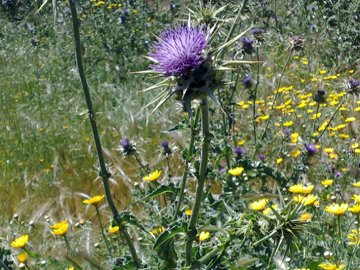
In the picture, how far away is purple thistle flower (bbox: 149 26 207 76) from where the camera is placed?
2.13 m

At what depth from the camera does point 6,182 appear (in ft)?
16.1

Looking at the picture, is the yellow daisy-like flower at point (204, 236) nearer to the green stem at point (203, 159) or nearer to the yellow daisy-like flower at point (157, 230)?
the yellow daisy-like flower at point (157, 230)

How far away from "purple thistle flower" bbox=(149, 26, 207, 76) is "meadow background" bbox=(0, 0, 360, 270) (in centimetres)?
15

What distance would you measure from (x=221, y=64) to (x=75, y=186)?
3.06m

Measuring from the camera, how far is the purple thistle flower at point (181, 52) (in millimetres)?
2135

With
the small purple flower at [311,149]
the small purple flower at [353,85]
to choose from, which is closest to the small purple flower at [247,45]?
the small purple flower at [311,149]

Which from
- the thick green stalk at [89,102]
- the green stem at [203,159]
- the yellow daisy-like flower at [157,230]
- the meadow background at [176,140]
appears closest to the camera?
the green stem at [203,159]

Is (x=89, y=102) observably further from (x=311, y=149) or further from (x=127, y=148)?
(x=311, y=149)

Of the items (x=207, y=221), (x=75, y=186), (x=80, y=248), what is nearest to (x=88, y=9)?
(x=75, y=186)

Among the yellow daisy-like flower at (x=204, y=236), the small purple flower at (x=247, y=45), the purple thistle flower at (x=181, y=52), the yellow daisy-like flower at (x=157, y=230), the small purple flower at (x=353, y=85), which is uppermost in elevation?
the purple thistle flower at (x=181, y=52)

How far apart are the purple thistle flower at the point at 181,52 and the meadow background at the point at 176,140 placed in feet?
0.49

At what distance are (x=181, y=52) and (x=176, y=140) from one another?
2.52 metres

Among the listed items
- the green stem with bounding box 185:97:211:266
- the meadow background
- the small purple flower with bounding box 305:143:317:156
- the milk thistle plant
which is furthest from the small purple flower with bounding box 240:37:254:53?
the green stem with bounding box 185:97:211:266

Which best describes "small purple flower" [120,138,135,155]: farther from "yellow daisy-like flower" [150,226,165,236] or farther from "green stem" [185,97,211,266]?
"green stem" [185,97,211,266]
